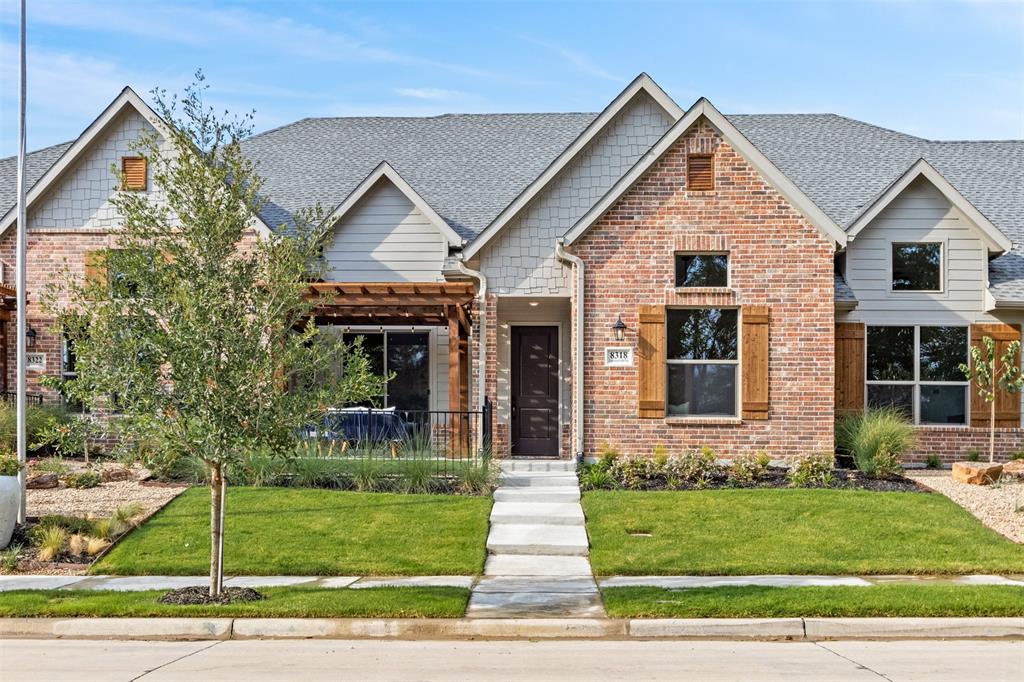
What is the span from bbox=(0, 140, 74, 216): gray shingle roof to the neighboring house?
306mm

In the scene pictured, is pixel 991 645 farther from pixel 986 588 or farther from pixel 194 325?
pixel 194 325

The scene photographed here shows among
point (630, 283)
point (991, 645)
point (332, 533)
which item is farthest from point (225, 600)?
point (630, 283)

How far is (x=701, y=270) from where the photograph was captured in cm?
1708

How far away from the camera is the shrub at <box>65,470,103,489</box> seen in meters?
15.4

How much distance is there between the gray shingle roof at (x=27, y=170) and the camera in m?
21.8

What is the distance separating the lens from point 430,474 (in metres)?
15.3

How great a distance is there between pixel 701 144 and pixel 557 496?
6.34 m

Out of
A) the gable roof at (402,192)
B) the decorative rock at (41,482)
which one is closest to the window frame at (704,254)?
the gable roof at (402,192)

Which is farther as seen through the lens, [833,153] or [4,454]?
[833,153]

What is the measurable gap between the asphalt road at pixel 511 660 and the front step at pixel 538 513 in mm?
4793

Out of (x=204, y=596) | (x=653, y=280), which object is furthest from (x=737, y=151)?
(x=204, y=596)

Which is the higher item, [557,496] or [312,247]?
[312,247]

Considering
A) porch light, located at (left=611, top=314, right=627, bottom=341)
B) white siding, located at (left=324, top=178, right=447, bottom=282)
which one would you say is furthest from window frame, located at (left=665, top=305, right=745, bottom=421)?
white siding, located at (left=324, top=178, right=447, bottom=282)

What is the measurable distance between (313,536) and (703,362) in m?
7.43
